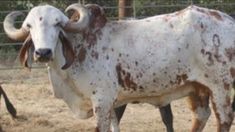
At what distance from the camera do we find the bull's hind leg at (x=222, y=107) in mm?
7121

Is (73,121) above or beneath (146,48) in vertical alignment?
beneath

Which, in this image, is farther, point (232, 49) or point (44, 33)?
point (232, 49)

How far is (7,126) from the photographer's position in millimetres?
9672

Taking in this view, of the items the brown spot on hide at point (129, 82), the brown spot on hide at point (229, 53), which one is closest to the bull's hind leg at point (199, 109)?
the brown spot on hide at point (229, 53)

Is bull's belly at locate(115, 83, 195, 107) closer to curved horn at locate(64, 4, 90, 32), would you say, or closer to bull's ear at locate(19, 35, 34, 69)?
curved horn at locate(64, 4, 90, 32)

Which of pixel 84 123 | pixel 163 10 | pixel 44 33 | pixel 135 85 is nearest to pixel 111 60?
pixel 135 85

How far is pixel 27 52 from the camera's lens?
6797 mm

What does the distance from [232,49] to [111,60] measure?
1254 millimetres

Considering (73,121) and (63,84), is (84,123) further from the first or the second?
(63,84)

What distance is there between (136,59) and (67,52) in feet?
2.30

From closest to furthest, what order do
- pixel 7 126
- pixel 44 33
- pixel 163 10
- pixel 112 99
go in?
1. pixel 44 33
2. pixel 112 99
3. pixel 7 126
4. pixel 163 10

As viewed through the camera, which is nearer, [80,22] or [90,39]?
[80,22]

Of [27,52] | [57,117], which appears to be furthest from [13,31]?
[57,117]

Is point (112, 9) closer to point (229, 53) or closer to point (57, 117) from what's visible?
point (57, 117)
